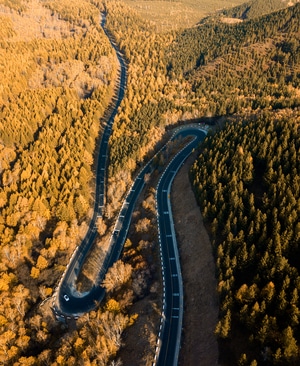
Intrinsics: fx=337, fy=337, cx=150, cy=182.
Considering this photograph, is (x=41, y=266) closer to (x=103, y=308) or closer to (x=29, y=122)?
(x=103, y=308)

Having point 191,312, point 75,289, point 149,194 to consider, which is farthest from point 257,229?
point 75,289

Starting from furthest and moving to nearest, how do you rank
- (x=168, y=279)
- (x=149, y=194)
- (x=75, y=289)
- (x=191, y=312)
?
(x=149, y=194) → (x=75, y=289) → (x=168, y=279) → (x=191, y=312)

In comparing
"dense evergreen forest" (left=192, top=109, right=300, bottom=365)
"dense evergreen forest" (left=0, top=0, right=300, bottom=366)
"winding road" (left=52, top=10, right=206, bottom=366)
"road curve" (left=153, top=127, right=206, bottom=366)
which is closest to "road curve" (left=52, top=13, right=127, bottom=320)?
"winding road" (left=52, top=10, right=206, bottom=366)

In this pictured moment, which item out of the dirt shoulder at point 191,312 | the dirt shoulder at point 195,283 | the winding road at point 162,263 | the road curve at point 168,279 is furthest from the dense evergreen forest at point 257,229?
the winding road at point 162,263

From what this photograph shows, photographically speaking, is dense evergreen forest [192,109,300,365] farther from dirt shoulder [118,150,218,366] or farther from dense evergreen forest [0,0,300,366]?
dirt shoulder [118,150,218,366]

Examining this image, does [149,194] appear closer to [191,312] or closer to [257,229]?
[257,229]

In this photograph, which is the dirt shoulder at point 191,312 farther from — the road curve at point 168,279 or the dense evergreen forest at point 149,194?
the dense evergreen forest at point 149,194

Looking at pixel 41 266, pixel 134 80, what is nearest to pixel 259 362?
pixel 41 266
